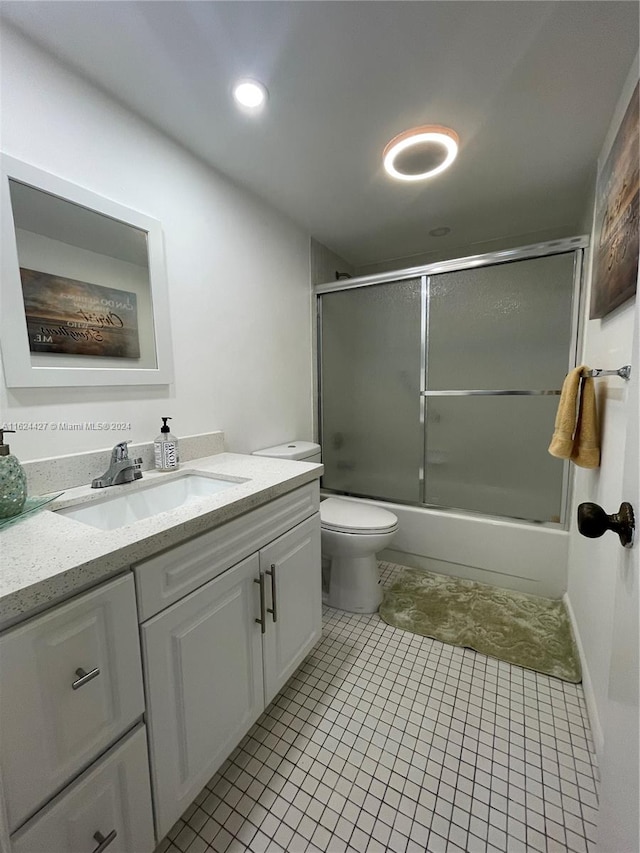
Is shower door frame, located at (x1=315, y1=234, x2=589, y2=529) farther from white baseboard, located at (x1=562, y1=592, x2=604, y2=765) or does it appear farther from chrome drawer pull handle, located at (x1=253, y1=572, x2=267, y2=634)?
chrome drawer pull handle, located at (x1=253, y1=572, x2=267, y2=634)

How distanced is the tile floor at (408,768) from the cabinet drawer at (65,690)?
546 mm

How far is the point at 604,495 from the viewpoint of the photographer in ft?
3.92

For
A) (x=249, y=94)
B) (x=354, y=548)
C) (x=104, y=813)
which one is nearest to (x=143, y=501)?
(x=104, y=813)

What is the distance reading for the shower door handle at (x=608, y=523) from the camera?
56 centimetres

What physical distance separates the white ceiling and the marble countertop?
135cm

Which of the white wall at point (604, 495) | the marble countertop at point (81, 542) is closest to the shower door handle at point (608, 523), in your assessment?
the white wall at point (604, 495)

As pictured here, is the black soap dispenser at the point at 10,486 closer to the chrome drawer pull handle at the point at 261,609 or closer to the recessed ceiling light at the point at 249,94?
the chrome drawer pull handle at the point at 261,609

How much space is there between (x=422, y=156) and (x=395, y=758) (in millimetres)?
2219

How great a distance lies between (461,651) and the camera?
1.51 meters

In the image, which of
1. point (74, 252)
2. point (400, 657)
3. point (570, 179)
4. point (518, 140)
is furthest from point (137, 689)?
point (570, 179)

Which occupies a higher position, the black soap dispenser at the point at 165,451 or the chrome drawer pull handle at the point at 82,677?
the black soap dispenser at the point at 165,451

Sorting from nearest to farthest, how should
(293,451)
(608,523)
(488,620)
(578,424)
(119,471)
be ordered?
(608,523), (119,471), (578,424), (488,620), (293,451)

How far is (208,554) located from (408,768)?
924 mm

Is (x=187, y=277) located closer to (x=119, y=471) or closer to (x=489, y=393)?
(x=119, y=471)
